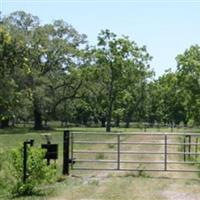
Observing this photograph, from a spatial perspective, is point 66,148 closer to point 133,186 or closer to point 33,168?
point 133,186

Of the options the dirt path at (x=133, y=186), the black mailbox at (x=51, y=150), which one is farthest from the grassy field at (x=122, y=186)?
the black mailbox at (x=51, y=150)

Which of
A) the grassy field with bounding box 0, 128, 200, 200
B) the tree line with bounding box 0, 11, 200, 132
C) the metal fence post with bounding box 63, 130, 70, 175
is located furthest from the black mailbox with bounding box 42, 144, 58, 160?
the tree line with bounding box 0, 11, 200, 132

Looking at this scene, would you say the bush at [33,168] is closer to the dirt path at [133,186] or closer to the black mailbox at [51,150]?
the dirt path at [133,186]

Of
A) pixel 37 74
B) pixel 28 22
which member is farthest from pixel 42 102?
pixel 28 22

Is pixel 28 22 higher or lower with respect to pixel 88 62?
higher

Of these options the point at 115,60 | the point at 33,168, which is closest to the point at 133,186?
the point at 33,168

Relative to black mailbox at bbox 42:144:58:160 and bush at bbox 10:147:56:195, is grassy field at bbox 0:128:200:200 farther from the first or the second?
black mailbox at bbox 42:144:58:160

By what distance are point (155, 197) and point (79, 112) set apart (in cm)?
10526

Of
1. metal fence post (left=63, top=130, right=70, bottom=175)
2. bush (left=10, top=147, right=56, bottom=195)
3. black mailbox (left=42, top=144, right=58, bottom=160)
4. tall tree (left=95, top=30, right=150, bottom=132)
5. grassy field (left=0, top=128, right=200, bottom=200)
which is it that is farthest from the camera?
tall tree (left=95, top=30, right=150, bottom=132)

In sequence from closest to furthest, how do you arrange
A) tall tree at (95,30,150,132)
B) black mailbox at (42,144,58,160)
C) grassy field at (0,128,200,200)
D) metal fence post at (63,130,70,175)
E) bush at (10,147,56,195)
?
1. grassy field at (0,128,200,200)
2. bush at (10,147,56,195)
3. black mailbox at (42,144,58,160)
4. metal fence post at (63,130,70,175)
5. tall tree at (95,30,150,132)

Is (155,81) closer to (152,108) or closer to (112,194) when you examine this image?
(152,108)

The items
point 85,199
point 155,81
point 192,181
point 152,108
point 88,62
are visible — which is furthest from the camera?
point 152,108

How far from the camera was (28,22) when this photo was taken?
7556 centimetres

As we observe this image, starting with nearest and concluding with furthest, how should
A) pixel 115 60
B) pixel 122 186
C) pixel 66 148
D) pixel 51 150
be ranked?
1. pixel 122 186
2. pixel 51 150
3. pixel 66 148
4. pixel 115 60
